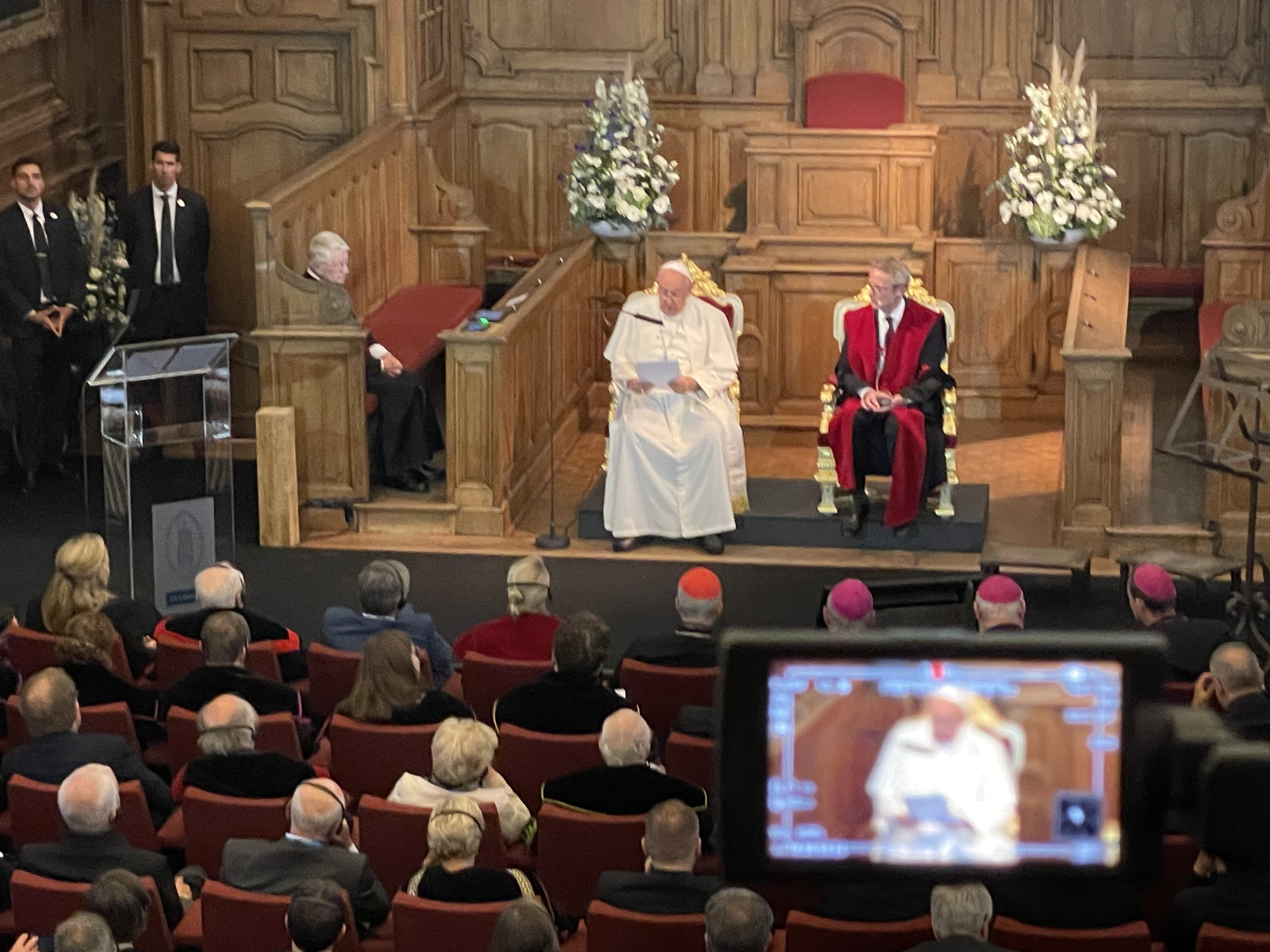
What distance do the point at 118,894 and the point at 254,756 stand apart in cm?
86

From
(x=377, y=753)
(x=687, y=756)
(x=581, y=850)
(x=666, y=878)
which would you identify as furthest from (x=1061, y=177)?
(x=666, y=878)

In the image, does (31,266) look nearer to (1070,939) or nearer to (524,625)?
(524,625)

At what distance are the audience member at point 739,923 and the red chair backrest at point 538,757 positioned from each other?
Result: 4.12 ft

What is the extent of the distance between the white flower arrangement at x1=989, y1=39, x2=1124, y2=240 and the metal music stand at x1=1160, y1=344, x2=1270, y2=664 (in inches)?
98.9

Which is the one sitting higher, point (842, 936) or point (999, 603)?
point (999, 603)

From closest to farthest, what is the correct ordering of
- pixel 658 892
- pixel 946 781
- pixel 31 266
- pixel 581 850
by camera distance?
pixel 946 781 → pixel 658 892 → pixel 581 850 → pixel 31 266

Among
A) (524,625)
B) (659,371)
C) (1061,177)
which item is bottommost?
(524,625)

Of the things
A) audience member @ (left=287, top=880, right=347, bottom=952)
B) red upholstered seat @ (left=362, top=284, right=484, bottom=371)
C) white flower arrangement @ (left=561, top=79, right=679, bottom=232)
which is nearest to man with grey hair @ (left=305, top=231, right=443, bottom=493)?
red upholstered seat @ (left=362, top=284, right=484, bottom=371)

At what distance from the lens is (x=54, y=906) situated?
176 inches

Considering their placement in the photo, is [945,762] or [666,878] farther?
[666,878]

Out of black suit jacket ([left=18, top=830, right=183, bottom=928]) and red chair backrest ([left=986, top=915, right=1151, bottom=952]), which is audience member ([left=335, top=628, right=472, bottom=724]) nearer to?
black suit jacket ([left=18, top=830, right=183, bottom=928])

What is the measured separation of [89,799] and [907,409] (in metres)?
4.76

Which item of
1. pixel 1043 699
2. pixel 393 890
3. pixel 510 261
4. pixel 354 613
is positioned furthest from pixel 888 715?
pixel 510 261

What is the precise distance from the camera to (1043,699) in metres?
2.43
